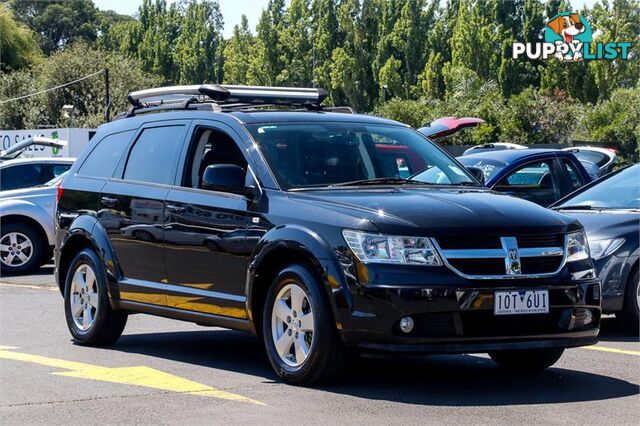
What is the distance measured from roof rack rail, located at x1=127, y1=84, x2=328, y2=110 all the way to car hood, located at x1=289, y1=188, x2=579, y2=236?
5.63 feet

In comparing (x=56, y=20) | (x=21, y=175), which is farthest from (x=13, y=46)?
(x=21, y=175)

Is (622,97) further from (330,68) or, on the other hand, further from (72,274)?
(72,274)

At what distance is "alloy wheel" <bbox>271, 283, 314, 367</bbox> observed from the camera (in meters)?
7.47

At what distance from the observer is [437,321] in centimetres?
706

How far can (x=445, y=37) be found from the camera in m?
78.5

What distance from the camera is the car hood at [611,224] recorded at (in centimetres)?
1014

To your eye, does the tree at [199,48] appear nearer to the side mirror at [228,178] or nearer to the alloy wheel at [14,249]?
the alloy wheel at [14,249]

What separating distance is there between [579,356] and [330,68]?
245ft

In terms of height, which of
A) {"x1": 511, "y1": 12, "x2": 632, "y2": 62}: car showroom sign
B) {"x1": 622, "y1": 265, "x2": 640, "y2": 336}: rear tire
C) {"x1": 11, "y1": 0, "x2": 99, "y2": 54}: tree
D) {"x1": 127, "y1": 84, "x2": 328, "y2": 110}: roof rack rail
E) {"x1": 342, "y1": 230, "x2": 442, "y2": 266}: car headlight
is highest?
{"x1": 11, "y1": 0, "x2": 99, "y2": 54}: tree

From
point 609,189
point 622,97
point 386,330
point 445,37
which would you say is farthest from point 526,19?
point 386,330

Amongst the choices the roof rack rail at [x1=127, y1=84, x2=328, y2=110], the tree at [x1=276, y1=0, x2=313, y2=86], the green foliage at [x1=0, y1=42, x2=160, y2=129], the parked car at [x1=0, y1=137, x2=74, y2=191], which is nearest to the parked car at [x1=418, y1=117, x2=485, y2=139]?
the parked car at [x1=0, y1=137, x2=74, y2=191]

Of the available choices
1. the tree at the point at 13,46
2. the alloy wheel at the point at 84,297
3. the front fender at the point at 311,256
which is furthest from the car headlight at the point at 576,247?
the tree at the point at 13,46

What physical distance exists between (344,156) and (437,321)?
1.78m

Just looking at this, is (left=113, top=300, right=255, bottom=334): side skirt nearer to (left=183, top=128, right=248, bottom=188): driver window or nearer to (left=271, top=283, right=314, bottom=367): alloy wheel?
(left=271, top=283, right=314, bottom=367): alloy wheel
